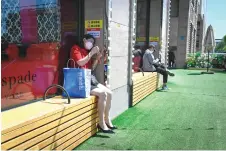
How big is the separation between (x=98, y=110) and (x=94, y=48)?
937 mm

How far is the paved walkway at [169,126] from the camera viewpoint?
3.52 m

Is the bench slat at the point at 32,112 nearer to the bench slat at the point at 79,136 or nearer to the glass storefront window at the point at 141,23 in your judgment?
the bench slat at the point at 79,136

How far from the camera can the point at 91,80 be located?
3910 mm

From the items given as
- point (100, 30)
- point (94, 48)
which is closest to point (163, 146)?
point (94, 48)

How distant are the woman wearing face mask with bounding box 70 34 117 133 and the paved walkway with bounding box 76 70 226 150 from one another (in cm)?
21

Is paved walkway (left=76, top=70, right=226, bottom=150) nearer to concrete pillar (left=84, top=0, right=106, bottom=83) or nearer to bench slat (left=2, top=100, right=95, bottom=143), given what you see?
bench slat (left=2, top=100, right=95, bottom=143)

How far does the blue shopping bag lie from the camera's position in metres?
3.48

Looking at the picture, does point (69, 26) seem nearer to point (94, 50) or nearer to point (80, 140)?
point (94, 50)

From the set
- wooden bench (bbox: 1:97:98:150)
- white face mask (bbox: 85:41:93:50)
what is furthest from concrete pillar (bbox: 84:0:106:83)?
wooden bench (bbox: 1:97:98:150)

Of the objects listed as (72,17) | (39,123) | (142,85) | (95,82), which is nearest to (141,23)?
(142,85)

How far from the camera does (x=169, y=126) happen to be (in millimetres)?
4352

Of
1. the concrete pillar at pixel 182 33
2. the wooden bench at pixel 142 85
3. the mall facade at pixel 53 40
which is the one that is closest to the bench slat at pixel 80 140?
the mall facade at pixel 53 40

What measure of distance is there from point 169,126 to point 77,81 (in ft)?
6.00

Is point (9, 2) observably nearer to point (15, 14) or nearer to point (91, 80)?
point (15, 14)
